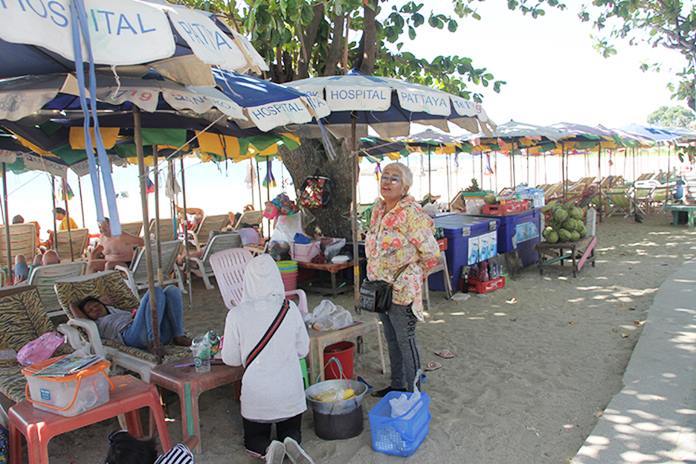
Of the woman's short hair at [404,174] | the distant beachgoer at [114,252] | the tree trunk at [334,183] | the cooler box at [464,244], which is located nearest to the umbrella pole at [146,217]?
the woman's short hair at [404,174]

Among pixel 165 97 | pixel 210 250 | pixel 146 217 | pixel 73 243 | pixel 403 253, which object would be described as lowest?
pixel 210 250

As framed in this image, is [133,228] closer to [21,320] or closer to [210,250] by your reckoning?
[210,250]

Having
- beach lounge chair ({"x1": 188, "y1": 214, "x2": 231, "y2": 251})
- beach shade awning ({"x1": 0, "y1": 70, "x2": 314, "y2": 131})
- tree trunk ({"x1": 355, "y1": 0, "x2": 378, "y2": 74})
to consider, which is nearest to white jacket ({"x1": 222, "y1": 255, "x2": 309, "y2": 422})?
beach shade awning ({"x1": 0, "y1": 70, "x2": 314, "y2": 131})

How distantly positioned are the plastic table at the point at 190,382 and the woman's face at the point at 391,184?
1495mm

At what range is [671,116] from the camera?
107312 millimetres

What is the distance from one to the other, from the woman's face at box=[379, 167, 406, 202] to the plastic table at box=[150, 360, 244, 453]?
149 centimetres

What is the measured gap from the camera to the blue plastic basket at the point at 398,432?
321 cm

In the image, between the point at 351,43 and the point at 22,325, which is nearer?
the point at 22,325

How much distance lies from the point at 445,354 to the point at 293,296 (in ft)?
5.18

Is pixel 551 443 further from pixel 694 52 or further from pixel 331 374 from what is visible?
pixel 694 52

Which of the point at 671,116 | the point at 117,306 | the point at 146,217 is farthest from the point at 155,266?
the point at 671,116

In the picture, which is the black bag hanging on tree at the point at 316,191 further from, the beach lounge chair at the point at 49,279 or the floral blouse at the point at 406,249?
A: the floral blouse at the point at 406,249

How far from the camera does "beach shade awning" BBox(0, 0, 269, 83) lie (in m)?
1.92

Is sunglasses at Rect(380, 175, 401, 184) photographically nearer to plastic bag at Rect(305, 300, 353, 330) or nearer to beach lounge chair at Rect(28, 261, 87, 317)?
plastic bag at Rect(305, 300, 353, 330)
